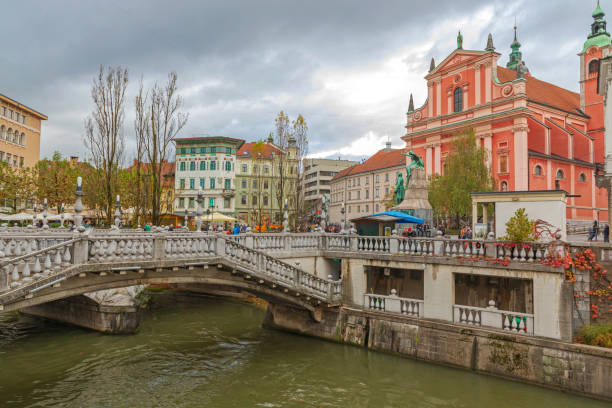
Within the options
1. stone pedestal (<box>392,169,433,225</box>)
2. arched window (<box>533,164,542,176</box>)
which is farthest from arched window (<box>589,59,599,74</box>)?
stone pedestal (<box>392,169,433,225</box>)

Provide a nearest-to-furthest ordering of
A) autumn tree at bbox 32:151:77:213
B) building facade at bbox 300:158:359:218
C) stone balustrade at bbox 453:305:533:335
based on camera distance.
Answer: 1. stone balustrade at bbox 453:305:533:335
2. autumn tree at bbox 32:151:77:213
3. building facade at bbox 300:158:359:218

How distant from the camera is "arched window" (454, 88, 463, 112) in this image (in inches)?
1695

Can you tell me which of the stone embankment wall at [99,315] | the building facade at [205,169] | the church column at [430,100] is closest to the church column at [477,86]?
the church column at [430,100]

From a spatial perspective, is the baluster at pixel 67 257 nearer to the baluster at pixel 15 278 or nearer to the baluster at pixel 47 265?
the baluster at pixel 47 265

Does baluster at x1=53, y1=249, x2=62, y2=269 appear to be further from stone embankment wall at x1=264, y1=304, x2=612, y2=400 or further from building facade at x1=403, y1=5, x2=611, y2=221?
building facade at x1=403, y1=5, x2=611, y2=221

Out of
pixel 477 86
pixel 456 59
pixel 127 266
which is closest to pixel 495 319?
pixel 127 266

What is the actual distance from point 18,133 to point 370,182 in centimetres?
5376

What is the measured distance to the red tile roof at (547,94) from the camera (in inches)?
1735

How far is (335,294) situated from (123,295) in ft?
33.3

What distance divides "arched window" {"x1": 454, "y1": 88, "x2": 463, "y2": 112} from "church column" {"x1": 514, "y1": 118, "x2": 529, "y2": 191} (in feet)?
21.4

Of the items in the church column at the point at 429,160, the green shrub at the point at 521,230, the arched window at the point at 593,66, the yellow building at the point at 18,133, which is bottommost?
the green shrub at the point at 521,230

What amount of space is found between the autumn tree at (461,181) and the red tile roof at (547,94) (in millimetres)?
14153

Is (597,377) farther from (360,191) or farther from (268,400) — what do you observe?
(360,191)

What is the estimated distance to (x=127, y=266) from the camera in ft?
37.6
